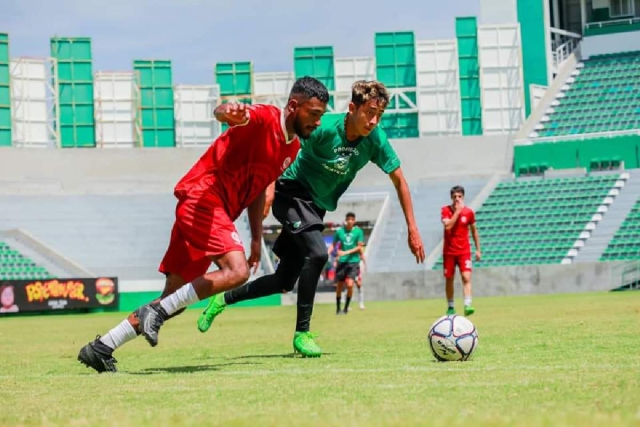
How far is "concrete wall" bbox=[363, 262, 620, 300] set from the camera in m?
37.0

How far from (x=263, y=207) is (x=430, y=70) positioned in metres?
47.4

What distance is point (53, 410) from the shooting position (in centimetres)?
668

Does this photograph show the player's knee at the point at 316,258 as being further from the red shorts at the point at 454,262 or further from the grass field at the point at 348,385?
the red shorts at the point at 454,262

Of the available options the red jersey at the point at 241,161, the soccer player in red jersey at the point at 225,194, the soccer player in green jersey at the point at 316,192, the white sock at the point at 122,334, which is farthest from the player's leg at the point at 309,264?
the white sock at the point at 122,334

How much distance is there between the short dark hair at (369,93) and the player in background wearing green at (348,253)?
1505cm

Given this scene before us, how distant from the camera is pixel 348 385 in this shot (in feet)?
24.6

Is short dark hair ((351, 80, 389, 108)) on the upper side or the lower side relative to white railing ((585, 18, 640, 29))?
lower

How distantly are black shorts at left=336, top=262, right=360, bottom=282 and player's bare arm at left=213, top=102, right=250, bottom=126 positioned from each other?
17418mm

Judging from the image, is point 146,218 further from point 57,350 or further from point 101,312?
point 57,350

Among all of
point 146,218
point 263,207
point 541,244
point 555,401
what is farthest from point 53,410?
point 146,218

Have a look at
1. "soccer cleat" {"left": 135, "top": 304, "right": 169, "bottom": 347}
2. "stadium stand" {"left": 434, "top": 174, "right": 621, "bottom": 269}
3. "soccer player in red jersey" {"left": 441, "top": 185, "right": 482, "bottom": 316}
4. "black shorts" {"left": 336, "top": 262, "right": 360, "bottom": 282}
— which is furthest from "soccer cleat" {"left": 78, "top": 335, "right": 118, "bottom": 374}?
"stadium stand" {"left": 434, "top": 174, "right": 621, "bottom": 269}

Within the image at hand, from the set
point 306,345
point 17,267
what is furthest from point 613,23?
point 306,345

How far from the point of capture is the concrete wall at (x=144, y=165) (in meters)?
52.0

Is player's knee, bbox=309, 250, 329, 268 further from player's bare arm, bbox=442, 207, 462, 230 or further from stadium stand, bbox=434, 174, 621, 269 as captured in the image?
stadium stand, bbox=434, 174, 621, 269
